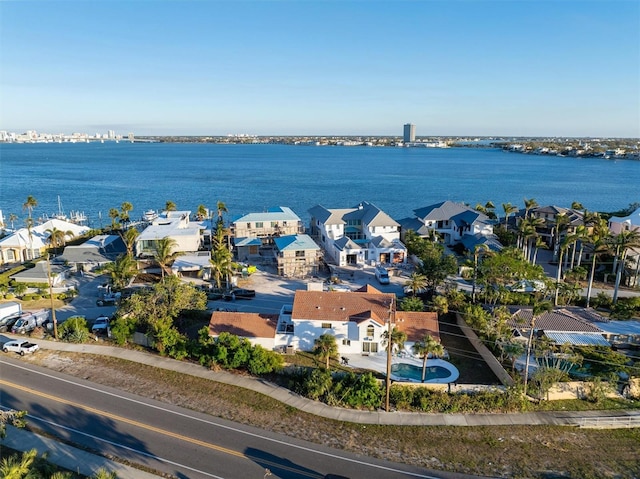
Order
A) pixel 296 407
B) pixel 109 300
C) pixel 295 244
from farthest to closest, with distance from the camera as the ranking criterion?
pixel 295 244, pixel 109 300, pixel 296 407

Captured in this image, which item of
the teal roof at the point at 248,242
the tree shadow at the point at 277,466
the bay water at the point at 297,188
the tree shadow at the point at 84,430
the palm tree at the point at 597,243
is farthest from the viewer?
the bay water at the point at 297,188

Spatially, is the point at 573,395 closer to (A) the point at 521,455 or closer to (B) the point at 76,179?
(A) the point at 521,455

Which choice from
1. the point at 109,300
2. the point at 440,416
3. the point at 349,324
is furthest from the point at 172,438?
the point at 109,300

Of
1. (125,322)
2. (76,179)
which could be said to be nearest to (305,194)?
(76,179)

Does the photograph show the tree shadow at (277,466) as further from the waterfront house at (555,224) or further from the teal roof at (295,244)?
the waterfront house at (555,224)

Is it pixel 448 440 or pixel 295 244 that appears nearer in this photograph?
pixel 448 440

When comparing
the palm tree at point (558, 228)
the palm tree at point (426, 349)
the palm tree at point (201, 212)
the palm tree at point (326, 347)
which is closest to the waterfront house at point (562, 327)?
the palm tree at point (426, 349)

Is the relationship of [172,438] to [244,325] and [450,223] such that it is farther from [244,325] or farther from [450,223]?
[450,223]
